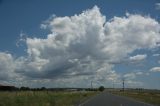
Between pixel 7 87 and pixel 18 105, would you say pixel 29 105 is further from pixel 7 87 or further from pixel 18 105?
pixel 7 87

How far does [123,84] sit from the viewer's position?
557ft

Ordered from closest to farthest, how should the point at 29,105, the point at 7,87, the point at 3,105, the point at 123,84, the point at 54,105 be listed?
the point at 3,105 < the point at 29,105 < the point at 54,105 < the point at 7,87 < the point at 123,84

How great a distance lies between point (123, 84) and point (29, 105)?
144053mm

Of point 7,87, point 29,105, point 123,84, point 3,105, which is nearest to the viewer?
point 3,105

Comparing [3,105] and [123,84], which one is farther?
[123,84]

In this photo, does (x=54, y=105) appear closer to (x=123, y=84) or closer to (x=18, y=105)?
(x=18, y=105)

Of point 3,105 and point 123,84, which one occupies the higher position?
point 123,84

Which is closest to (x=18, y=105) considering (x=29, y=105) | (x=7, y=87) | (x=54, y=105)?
(x=29, y=105)

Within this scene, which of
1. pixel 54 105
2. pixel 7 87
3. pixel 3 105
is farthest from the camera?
pixel 7 87

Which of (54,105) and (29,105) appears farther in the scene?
(54,105)

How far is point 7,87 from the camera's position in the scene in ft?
344

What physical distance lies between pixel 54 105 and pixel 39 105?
2.63 m

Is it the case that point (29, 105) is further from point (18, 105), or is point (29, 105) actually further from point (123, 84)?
point (123, 84)

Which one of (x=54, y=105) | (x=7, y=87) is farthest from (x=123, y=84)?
(x=54, y=105)
